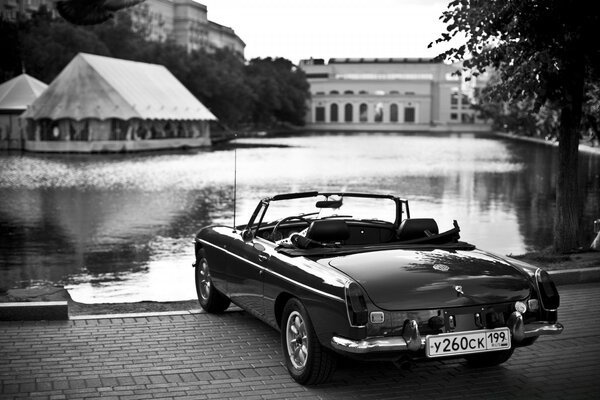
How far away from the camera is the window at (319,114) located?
17975cm

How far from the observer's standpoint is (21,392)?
5723 mm

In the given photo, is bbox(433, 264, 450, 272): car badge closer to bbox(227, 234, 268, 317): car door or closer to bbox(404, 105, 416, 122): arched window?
bbox(227, 234, 268, 317): car door

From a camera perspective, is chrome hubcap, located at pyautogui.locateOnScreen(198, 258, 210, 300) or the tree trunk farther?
the tree trunk

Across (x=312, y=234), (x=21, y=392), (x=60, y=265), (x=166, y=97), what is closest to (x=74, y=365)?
(x=21, y=392)

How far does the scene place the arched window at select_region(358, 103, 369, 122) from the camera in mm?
181375

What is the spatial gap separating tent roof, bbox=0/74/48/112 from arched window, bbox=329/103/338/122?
121 m

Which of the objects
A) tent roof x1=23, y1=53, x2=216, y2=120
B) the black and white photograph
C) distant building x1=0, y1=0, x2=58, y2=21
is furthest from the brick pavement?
distant building x1=0, y1=0, x2=58, y2=21

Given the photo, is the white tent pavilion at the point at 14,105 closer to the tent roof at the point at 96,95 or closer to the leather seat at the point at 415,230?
the tent roof at the point at 96,95

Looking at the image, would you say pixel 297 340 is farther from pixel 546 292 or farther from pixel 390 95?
pixel 390 95

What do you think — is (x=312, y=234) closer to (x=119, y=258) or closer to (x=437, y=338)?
(x=437, y=338)

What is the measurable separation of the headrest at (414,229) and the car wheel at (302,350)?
4.23ft

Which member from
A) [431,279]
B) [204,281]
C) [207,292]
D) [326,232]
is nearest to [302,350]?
[326,232]

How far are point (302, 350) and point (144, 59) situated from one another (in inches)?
3163

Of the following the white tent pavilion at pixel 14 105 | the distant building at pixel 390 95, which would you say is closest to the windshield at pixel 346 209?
the white tent pavilion at pixel 14 105
